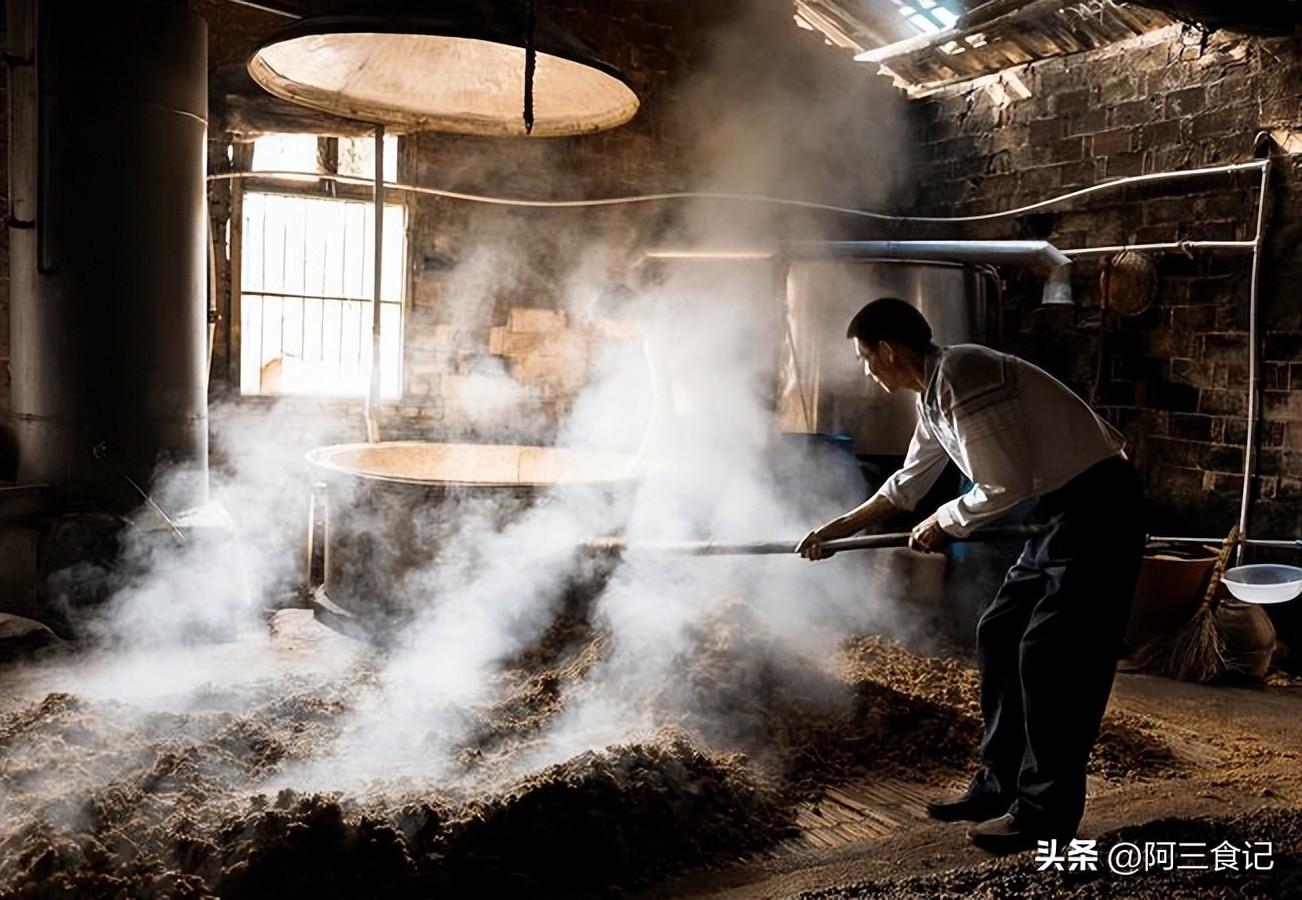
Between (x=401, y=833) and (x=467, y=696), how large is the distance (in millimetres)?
1745

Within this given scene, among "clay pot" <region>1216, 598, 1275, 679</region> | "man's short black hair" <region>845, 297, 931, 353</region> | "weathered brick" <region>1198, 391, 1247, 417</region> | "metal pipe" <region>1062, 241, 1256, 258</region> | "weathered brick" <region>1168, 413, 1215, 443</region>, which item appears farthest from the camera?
"weathered brick" <region>1168, 413, 1215, 443</region>

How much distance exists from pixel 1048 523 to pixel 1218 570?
349cm

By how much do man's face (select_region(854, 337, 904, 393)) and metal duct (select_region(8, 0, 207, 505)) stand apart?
12.6 ft

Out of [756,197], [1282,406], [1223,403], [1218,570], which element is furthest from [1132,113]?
[1218,570]

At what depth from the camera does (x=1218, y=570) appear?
659cm

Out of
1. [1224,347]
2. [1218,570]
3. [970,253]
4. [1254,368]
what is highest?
[970,253]

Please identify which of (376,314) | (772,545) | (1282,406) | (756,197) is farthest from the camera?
(756,197)

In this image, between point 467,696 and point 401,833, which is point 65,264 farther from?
point 401,833

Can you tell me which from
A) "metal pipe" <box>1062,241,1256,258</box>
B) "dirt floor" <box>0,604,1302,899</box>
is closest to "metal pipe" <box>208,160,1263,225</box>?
"metal pipe" <box>1062,241,1256,258</box>

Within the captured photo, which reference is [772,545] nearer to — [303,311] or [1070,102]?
[303,311]

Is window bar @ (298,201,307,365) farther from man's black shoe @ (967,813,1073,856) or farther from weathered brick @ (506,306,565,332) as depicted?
man's black shoe @ (967,813,1073,856)

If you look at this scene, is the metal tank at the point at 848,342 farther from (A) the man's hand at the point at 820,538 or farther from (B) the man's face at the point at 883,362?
(B) the man's face at the point at 883,362

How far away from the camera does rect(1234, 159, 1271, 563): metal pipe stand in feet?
22.5

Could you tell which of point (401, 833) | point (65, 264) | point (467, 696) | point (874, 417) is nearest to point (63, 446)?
point (65, 264)
